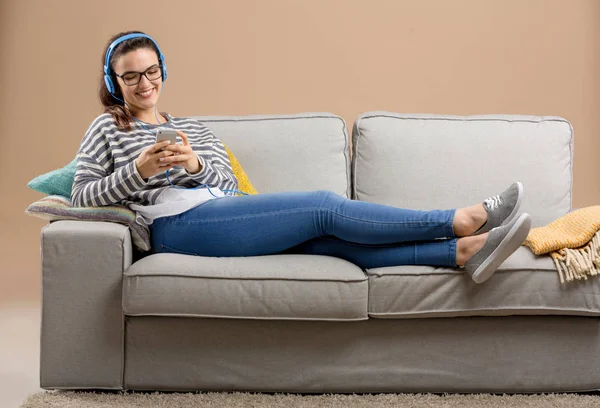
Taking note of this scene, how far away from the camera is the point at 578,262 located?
2.16 metres

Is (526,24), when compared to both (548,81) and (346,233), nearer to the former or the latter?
(548,81)

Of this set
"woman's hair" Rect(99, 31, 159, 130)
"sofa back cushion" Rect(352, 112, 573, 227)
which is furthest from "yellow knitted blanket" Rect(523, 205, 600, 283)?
"woman's hair" Rect(99, 31, 159, 130)

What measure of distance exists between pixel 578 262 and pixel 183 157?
3.68ft

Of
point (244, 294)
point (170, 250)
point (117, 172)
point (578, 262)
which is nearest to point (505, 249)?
point (578, 262)

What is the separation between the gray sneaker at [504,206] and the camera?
2.11 m

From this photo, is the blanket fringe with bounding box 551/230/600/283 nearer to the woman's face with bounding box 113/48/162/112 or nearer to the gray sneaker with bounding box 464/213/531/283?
the gray sneaker with bounding box 464/213/531/283

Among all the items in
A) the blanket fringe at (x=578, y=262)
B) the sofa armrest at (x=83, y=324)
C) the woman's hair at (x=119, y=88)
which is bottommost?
the sofa armrest at (x=83, y=324)

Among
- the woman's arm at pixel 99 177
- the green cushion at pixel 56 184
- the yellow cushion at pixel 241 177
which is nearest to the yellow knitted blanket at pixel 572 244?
the yellow cushion at pixel 241 177

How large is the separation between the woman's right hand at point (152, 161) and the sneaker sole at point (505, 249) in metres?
0.89

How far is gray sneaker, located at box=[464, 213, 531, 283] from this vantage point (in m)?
2.01

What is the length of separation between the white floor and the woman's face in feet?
2.97

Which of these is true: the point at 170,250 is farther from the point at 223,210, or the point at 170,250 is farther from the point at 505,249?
the point at 505,249

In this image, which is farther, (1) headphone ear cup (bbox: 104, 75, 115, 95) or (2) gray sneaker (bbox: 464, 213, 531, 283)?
(1) headphone ear cup (bbox: 104, 75, 115, 95)

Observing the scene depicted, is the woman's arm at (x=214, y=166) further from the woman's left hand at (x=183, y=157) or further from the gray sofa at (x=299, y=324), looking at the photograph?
the gray sofa at (x=299, y=324)
